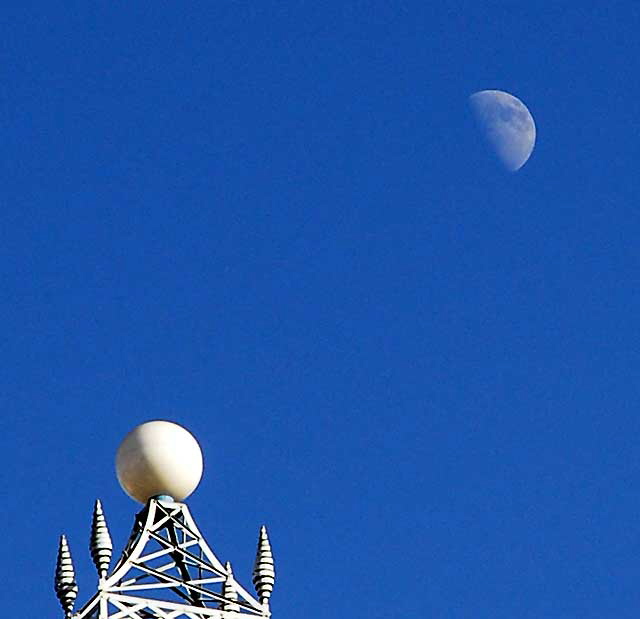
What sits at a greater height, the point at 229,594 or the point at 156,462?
the point at 156,462

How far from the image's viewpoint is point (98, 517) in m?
119

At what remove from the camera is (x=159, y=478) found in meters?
122

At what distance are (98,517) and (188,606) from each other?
11.7 ft

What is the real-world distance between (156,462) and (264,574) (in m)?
4.68

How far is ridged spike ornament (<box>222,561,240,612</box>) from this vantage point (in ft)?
393

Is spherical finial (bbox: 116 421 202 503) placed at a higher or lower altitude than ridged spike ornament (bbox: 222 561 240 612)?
higher

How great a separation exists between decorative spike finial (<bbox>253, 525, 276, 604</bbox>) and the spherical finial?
3454 mm

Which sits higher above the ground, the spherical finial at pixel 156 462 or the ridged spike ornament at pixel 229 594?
the spherical finial at pixel 156 462

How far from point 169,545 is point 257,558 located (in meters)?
2.77

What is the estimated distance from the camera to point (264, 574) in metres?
120

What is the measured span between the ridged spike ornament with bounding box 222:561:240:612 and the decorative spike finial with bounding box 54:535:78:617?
14.7 ft

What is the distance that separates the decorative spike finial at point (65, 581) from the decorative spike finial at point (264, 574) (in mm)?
5341

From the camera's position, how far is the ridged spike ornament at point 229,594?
393ft

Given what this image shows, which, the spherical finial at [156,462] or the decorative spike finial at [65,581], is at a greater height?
the spherical finial at [156,462]
